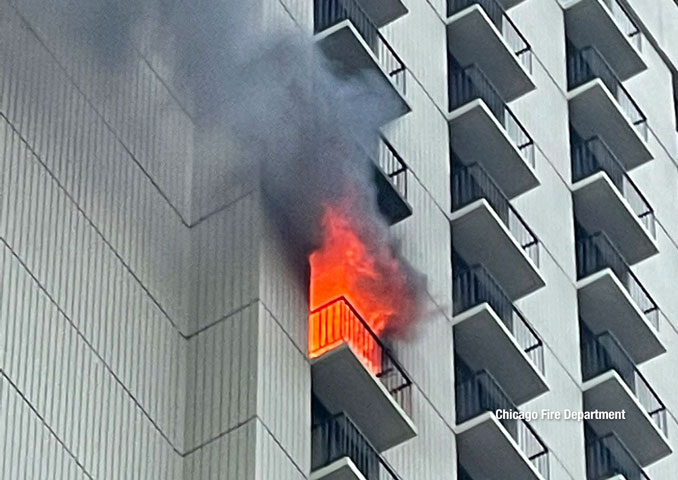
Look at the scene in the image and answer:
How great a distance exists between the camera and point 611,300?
161 ft

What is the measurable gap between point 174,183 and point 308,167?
2392 millimetres

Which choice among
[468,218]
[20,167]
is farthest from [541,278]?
[20,167]

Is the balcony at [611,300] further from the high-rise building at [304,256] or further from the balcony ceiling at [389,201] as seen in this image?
the balcony ceiling at [389,201]

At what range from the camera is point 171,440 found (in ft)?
123

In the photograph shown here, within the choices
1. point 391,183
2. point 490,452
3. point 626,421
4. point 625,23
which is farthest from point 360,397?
point 625,23

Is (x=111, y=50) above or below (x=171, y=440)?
above

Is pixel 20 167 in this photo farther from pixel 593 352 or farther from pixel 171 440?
pixel 593 352

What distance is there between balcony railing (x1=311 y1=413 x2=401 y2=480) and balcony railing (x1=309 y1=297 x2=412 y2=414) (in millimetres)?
1142

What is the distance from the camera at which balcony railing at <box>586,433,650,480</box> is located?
48156 millimetres

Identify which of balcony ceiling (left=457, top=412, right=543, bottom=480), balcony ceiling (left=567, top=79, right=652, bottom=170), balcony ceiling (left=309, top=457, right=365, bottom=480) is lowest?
balcony ceiling (left=457, top=412, right=543, bottom=480)

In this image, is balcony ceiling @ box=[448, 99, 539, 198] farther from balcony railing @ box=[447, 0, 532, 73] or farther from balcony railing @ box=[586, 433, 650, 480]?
balcony railing @ box=[586, 433, 650, 480]

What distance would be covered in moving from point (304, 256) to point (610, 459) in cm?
1148

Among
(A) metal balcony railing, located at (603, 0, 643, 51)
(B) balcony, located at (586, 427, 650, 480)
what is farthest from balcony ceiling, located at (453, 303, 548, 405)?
(A) metal balcony railing, located at (603, 0, 643, 51)

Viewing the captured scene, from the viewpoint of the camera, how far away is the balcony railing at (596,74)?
173 feet
